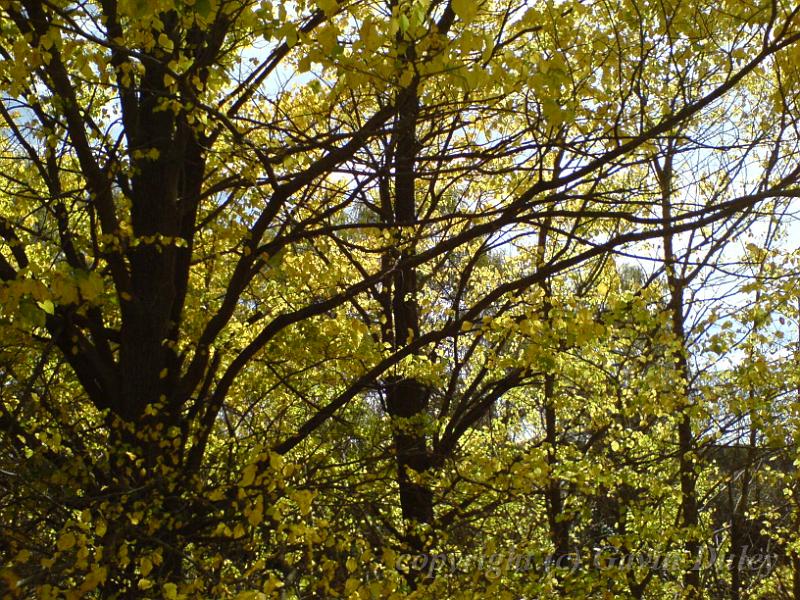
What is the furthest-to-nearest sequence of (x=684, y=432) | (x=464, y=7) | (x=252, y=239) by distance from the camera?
(x=684, y=432), (x=252, y=239), (x=464, y=7)

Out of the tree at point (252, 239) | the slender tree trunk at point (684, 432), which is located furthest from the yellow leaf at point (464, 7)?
the slender tree trunk at point (684, 432)

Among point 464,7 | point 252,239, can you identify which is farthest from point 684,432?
point 464,7

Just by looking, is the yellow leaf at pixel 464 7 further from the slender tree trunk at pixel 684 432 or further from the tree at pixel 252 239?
the slender tree trunk at pixel 684 432

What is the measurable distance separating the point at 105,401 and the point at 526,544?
13.4 feet

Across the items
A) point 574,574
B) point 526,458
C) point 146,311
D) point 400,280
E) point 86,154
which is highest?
point 400,280

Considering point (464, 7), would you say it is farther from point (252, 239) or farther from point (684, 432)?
point (684, 432)

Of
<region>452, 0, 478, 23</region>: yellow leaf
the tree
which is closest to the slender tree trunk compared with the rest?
the tree

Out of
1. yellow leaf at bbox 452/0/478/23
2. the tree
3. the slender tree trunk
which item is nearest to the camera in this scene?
yellow leaf at bbox 452/0/478/23

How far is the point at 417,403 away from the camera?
998 cm

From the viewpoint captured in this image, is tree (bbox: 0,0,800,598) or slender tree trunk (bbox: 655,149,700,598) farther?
slender tree trunk (bbox: 655,149,700,598)

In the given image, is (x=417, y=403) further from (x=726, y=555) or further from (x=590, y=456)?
(x=726, y=555)

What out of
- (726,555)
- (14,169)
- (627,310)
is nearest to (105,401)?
(14,169)

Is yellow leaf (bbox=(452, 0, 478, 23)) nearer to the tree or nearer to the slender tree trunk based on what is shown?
the tree

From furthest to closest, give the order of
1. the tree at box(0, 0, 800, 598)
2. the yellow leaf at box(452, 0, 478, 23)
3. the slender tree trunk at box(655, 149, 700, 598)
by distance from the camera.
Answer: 1. the slender tree trunk at box(655, 149, 700, 598)
2. the tree at box(0, 0, 800, 598)
3. the yellow leaf at box(452, 0, 478, 23)
